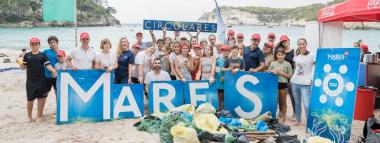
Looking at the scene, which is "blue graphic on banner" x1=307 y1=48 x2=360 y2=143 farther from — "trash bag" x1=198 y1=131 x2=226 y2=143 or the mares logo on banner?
the mares logo on banner

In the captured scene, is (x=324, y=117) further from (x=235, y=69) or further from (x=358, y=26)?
(x=358, y=26)

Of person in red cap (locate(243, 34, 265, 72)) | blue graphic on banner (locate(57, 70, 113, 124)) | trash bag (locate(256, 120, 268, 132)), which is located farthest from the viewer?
person in red cap (locate(243, 34, 265, 72))

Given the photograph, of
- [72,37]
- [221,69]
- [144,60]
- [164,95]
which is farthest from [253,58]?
[72,37]

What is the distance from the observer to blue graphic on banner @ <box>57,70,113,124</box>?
21.4 feet

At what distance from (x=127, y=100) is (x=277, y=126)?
2.74 meters

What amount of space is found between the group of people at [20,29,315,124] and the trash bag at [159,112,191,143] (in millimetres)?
1590

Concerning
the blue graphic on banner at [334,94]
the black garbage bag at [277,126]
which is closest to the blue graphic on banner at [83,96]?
the black garbage bag at [277,126]

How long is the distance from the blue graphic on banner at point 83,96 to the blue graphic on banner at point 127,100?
0.50 feet

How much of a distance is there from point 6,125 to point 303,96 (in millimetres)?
5223

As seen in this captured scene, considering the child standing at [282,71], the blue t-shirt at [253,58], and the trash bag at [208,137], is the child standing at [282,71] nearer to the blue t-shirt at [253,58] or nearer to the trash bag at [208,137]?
the blue t-shirt at [253,58]

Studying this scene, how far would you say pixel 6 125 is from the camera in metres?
6.68

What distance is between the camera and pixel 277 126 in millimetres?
6520

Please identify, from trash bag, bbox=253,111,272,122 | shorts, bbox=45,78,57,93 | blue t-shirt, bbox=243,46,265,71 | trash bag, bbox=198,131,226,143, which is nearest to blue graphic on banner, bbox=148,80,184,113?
blue t-shirt, bbox=243,46,265,71

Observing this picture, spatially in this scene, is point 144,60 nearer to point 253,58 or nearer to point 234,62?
point 234,62
